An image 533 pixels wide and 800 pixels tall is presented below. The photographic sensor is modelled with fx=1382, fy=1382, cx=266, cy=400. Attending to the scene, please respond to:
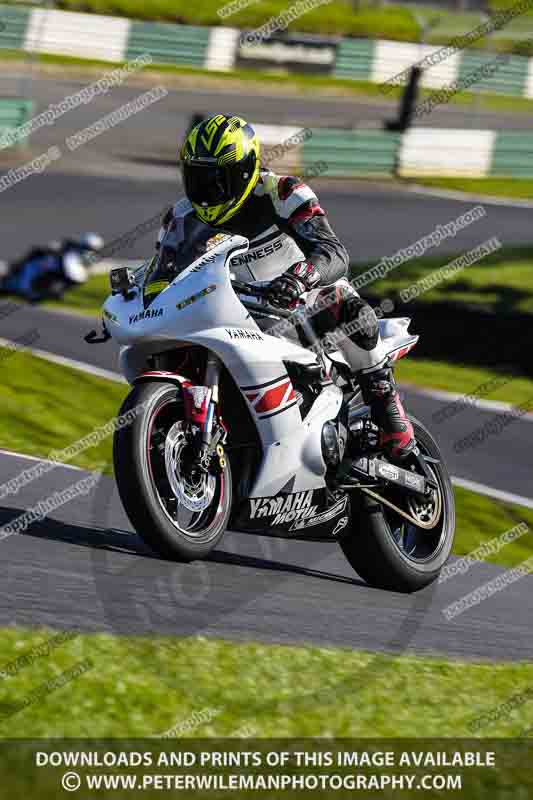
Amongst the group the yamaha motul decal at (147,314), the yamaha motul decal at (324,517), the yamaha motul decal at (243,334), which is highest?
the yamaha motul decal at (147,314)

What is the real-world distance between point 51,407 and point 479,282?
10482 millimetres

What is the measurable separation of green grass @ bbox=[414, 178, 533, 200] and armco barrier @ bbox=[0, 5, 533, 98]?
502 centimetres

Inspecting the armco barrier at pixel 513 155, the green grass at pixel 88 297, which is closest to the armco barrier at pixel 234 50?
the armco barrier at pixel 513 155

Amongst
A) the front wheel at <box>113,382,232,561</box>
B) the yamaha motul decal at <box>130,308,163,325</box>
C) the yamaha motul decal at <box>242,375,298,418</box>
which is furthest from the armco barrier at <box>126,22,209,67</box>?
the front wheel at <box>113,382,232,561</box>

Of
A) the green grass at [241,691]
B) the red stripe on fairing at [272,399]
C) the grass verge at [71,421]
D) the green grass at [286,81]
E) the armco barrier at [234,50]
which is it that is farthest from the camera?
the armco barrier at [234,50]

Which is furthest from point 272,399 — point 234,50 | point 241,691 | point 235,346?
point 234,50

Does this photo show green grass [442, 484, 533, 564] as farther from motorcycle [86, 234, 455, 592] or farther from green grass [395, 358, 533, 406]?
green grass [395, 358, 533, 406]

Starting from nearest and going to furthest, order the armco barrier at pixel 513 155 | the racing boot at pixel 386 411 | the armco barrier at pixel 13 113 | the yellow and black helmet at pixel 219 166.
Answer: the yellow and black helmet at pixel 219 166, the racing boot at pixel 386 411, the armco barrier at pixel 13 113, the armco barrier at pixel 513 155

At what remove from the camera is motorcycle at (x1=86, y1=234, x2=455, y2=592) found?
6.33 meters

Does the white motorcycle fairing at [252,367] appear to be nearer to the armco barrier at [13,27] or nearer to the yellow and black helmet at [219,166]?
the yellow and black helmet at [219,166]

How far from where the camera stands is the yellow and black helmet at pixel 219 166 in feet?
21.5

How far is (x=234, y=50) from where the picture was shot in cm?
3909

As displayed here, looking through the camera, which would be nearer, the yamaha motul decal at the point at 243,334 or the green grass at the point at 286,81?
the yamaha motul decal at the point at 243,334

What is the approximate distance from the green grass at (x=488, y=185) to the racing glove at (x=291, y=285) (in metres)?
22.2
